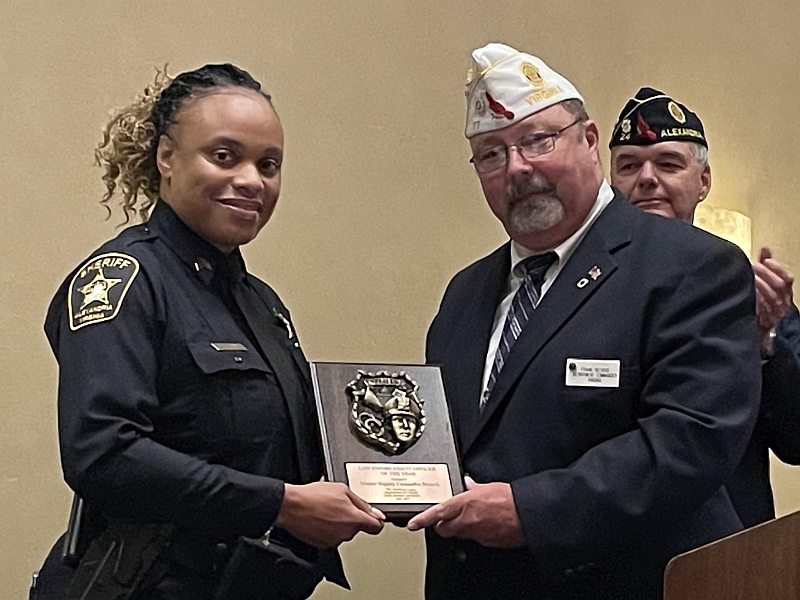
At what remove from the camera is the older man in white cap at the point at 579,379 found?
175cm

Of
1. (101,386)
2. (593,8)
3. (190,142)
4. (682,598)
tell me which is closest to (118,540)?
(101,386)

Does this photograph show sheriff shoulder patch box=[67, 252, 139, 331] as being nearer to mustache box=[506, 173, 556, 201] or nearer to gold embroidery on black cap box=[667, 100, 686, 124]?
mustache box=[506, 173, 556, 201]

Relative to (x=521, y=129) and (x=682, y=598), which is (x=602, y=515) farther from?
(x=521, y=129)

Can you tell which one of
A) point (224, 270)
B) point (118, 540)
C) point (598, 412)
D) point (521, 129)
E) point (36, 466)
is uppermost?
point (521, 129)

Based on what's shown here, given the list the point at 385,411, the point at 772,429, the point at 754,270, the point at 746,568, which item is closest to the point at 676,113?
the point at 754,270

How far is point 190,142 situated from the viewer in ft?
6.11

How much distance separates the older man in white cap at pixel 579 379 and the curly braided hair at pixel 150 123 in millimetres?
414

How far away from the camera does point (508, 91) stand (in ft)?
6.71

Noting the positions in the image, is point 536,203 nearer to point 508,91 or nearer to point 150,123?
point 508,91

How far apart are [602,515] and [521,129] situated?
2.00 feet

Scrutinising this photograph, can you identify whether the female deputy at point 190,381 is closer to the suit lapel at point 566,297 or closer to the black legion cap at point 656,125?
the suit lapel at point 566,297

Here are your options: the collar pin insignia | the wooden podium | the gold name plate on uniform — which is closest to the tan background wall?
the collar pin insignia

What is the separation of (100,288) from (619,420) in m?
0.72

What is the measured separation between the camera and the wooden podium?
3.99 ft
